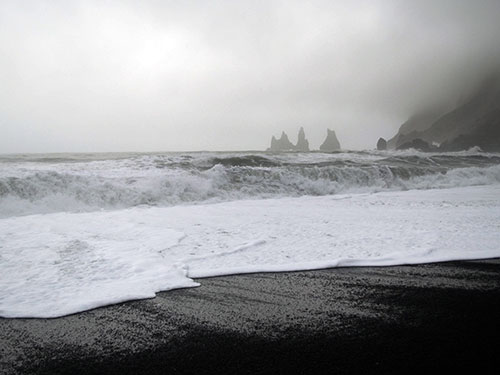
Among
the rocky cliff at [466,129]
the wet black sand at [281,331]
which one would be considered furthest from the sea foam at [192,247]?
the rocky cliff at [466,129]

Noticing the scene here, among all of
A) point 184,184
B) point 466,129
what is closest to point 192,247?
point 184,184

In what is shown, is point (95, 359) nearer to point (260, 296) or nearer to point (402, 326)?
point (260, 296)

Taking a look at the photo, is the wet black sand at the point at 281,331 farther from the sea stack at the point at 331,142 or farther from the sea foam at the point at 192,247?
the sea stack at the point at 331,142

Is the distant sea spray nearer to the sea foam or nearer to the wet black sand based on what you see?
the sea foam

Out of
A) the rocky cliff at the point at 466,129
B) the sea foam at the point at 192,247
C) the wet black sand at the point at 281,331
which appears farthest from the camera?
the rocky cliff at the point at 466,129

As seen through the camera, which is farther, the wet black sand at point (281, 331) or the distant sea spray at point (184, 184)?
the distant sea spray at point (184, 184)

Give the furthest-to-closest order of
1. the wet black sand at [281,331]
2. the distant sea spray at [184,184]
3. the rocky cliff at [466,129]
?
the rocky cliff at [466,129] → the distant sea spray at [184,184] → the wet black sand at [281,331]

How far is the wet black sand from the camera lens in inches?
54.3

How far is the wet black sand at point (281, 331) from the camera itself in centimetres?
138

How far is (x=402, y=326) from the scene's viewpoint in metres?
1.71

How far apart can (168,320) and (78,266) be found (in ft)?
5.42

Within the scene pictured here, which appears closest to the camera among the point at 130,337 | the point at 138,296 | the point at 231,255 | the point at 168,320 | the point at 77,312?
the point at 130,337

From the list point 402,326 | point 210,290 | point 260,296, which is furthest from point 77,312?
point 402,326

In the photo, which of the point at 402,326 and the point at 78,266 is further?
the point at 78,266
